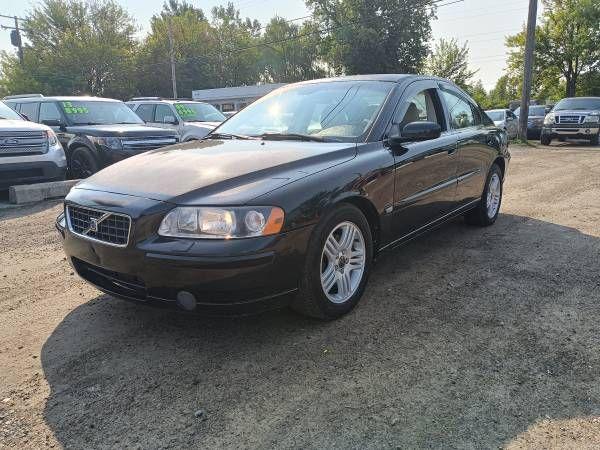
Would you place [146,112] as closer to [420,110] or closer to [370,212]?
[420,110]

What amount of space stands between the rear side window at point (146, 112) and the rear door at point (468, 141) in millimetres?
9696

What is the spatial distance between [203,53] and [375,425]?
5748 cm

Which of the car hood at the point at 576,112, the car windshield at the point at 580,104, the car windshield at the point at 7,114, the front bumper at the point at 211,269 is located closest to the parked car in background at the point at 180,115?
the car windshield at the point at 7,114

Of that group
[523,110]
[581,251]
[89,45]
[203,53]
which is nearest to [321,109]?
[581,251]

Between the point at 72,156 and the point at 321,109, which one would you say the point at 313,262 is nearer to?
the point at 321,109

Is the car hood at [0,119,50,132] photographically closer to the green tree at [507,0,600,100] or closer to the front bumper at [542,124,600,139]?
the front bumper at [542,124,600,139]

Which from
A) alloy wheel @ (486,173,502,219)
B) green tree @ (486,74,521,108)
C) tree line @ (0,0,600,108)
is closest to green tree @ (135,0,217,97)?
tree line @ (0,0,600,108)

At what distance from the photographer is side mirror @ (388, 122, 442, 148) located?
3678 millimetres

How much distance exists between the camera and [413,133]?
367 cm

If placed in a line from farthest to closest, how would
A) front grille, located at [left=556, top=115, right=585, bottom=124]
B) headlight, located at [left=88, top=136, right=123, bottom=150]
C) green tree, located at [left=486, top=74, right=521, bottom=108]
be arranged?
green tree, located at [left=486, top=74, right=521, bottom=108] → front grille, located at [left=556, top=115, right=585, bottom=124] → headlight, located at [left=88, top=136, right=123, bottom=150]

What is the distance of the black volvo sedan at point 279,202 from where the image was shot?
2689 millimetres

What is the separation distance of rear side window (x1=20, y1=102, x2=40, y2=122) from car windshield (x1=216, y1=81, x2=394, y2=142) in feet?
24.5

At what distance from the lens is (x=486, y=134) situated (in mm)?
5457

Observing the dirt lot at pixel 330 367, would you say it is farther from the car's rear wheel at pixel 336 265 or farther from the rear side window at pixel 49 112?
the rear side window at pixel 49 112
